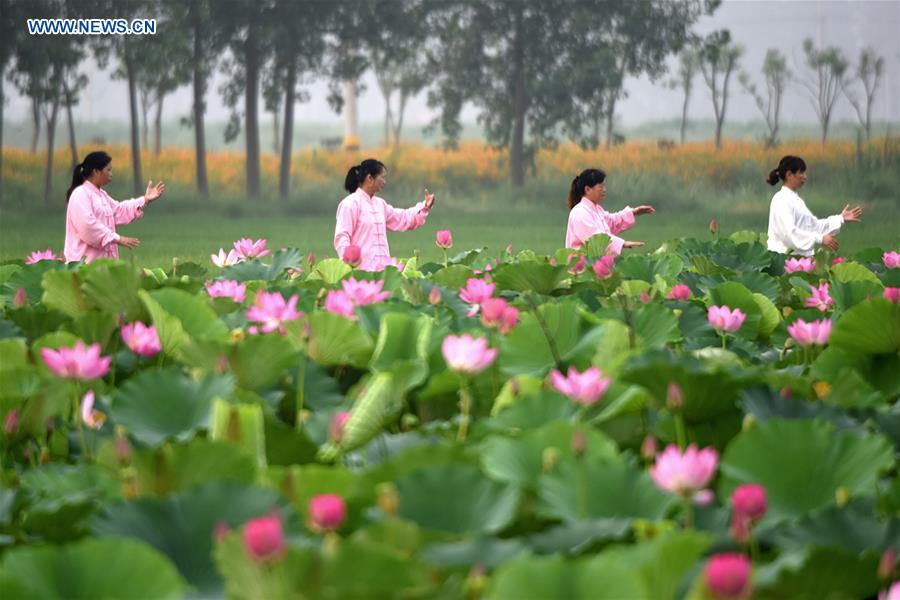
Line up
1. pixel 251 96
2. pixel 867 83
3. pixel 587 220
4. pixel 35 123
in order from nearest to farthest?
pixel 587 220
pixel 35 123
pixel 251 96
pixel 867 83

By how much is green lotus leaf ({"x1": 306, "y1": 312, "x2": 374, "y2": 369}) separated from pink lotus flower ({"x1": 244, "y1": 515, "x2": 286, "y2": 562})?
34.2 inches

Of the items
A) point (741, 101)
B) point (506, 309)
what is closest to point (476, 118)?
point (741, 101)

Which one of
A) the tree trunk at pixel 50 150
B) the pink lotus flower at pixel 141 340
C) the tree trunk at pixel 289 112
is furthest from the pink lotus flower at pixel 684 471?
the tree trunk at pixel 50 150

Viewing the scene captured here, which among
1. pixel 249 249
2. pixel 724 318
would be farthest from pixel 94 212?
pixel 724 318

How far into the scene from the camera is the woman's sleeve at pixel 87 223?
607cm

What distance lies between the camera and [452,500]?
1124 mm

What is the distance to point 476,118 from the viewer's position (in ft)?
Result: 62.2

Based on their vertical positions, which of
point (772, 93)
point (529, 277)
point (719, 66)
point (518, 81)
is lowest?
point (529, 277)

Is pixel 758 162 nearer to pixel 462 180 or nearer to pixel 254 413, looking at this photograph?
pixel 462 180

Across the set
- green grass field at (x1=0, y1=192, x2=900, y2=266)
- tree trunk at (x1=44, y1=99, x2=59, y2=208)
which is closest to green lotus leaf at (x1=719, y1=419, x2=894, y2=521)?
green grass field at (x1=0, y1=192, x2=900, y2=266)

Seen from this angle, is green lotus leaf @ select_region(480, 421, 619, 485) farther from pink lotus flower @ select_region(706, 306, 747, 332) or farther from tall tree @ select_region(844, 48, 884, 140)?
tall tree @ select_region(844, 48, 884, 140)

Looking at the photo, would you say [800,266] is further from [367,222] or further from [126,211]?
[126,211]

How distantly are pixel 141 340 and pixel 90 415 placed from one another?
0.34 meters

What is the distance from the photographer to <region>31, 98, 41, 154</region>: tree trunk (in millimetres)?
17208
